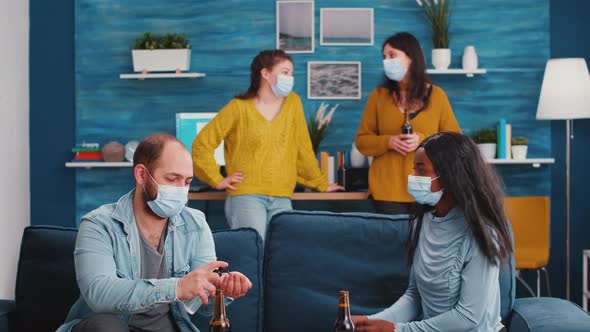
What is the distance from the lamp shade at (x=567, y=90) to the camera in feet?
17.8

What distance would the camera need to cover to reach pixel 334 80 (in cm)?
601

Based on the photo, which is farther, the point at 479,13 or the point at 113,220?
the point at 479,13

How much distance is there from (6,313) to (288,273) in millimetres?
999

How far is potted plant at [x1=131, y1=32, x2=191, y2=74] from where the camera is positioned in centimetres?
582

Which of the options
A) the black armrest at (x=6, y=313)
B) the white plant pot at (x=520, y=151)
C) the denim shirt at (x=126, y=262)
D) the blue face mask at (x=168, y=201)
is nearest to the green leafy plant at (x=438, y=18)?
the white plant pot at (x=520, y=151)

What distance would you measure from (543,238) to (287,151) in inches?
75.2

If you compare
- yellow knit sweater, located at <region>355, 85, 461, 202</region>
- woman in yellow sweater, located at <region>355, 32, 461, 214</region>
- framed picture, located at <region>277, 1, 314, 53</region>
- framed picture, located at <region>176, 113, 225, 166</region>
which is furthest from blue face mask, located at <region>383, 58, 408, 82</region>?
framed picture, located at <region>176, 113, 225, 166</region>

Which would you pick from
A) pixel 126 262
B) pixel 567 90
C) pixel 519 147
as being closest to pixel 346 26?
pixel 519 147

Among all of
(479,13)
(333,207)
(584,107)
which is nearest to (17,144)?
(333,207)

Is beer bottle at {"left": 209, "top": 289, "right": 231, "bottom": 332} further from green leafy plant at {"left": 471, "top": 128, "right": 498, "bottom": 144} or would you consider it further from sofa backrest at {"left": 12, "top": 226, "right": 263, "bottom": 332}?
green leafy plant at {"left": 471, "top": 128, "right": 498, "bottom": 144}

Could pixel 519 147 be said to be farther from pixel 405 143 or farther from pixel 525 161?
pixel 405 143

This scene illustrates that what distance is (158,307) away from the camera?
2633mm

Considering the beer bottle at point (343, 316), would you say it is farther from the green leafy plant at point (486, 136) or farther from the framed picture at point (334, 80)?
the framed picture at point (334, 80)

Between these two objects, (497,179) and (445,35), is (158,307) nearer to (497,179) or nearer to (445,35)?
(497,179)
